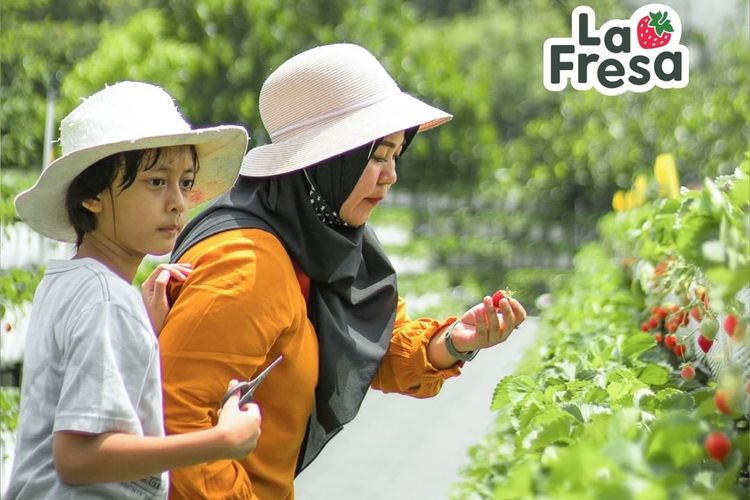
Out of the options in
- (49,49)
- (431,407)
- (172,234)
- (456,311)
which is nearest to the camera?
(172,234)

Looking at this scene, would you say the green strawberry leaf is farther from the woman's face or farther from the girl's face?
the girl's face


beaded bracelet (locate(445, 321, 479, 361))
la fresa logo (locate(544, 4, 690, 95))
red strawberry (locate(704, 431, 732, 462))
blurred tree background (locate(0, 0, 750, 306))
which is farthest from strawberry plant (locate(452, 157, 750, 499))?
blurred tree background (locate(0, 0, 750, 306))

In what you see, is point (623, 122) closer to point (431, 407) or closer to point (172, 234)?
point (431, 407)

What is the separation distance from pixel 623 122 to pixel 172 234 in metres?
14.7

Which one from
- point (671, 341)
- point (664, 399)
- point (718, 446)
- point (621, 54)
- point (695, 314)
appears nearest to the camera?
point (718, 446)

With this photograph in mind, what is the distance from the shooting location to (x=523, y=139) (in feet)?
58.3

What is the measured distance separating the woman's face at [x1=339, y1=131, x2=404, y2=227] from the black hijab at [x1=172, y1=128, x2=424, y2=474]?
0.04 feet

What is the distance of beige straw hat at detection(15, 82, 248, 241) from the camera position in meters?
1.70

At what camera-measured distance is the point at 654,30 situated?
5094 mm

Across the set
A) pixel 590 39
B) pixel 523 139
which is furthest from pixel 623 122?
pixel 590 39

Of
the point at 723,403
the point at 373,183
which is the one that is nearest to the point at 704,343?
the point at 373,183

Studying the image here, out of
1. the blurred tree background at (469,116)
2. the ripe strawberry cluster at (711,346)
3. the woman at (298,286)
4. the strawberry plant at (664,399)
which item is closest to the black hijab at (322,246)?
the woman at (298,286)

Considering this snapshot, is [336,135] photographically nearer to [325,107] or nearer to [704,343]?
[325,107]

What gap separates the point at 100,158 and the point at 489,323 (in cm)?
84
